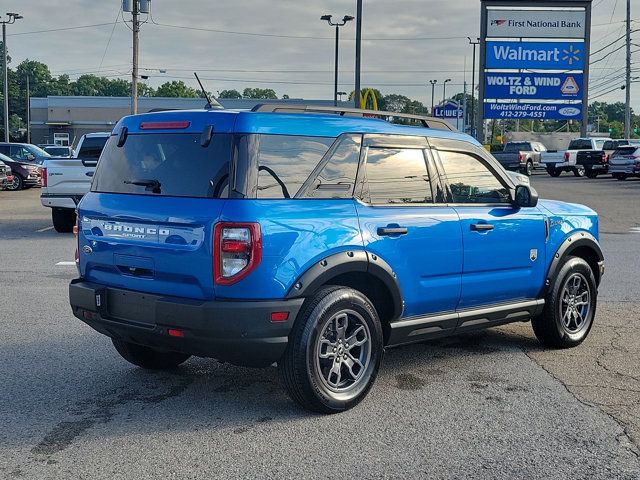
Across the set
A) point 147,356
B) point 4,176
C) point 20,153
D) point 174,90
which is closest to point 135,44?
point 20,153

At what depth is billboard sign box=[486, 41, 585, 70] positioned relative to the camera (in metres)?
34.8

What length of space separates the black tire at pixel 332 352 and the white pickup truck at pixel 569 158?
40.4m

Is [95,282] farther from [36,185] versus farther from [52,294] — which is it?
[36,185]

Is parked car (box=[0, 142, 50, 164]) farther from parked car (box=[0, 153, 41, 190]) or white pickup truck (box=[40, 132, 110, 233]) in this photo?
white pickup truck (box=[40, 132, 110, 233])

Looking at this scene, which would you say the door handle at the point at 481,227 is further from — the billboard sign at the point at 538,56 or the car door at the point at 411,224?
the billboard sign at the point at 538,56

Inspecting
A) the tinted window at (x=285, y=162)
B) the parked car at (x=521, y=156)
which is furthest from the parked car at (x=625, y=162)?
the tinted window at (x=285, y=162)

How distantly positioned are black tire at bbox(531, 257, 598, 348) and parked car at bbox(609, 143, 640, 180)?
31835 millimetres

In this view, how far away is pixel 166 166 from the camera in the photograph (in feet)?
16.6

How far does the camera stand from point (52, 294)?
29.8ft

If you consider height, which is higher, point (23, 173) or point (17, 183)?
point (23, 173)

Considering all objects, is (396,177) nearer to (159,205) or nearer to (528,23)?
(159,205)

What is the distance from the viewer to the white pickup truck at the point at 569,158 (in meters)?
43.3

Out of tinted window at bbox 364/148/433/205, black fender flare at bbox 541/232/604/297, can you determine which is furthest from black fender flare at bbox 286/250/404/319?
black fender flare at bbox 541/232/604/297

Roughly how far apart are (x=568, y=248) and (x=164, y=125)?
3.61 m
